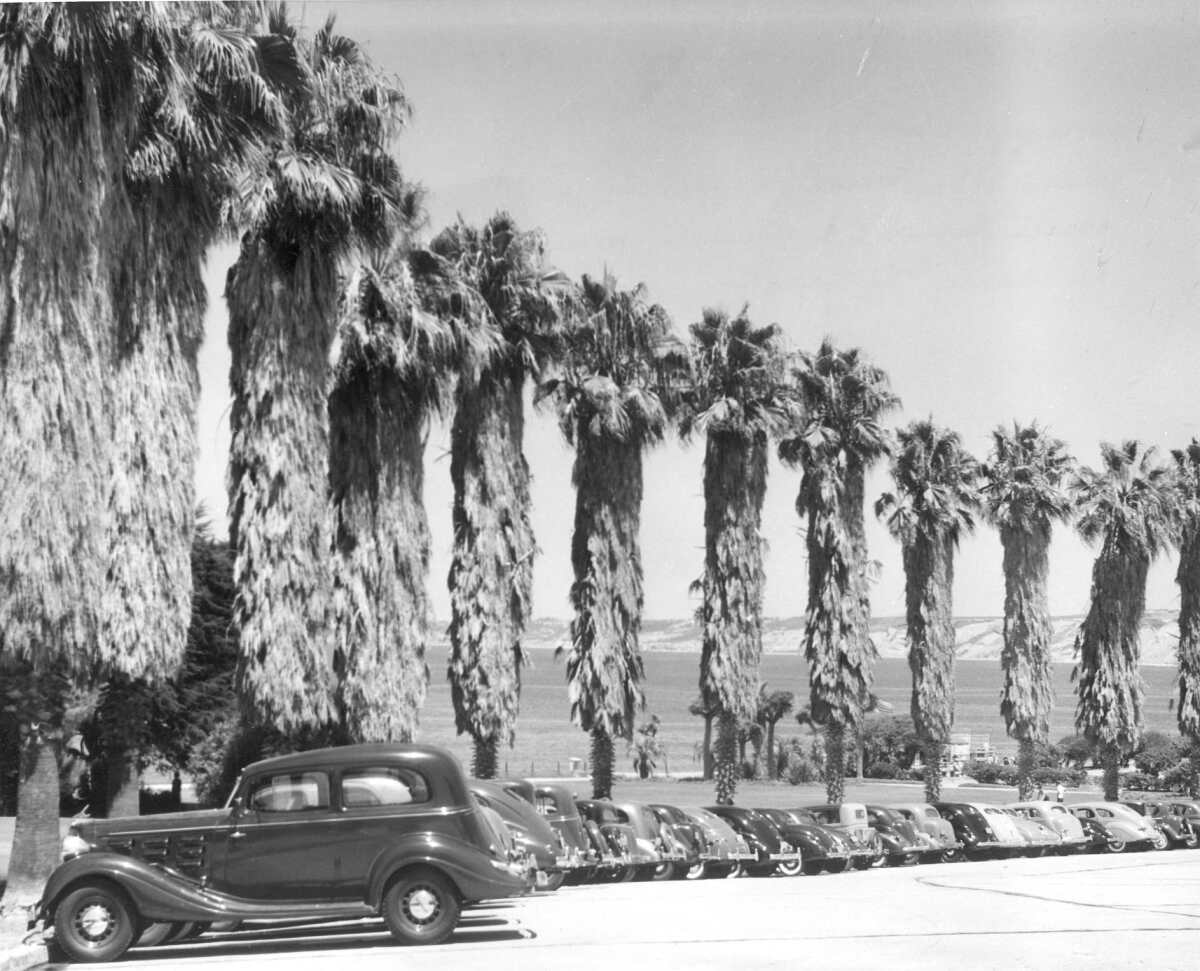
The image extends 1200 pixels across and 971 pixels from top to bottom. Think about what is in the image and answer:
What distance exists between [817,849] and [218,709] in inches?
673

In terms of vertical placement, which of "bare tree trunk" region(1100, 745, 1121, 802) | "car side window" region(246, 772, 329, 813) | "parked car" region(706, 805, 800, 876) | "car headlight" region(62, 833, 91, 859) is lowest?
"bare tree trunk" region(1100, 745, 1121, 802)

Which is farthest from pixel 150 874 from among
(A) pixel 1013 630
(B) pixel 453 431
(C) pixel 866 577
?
(A) pixel 1013 630

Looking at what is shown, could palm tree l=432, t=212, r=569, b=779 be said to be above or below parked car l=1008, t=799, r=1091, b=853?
above

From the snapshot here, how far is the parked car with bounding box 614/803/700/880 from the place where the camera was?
2347cm

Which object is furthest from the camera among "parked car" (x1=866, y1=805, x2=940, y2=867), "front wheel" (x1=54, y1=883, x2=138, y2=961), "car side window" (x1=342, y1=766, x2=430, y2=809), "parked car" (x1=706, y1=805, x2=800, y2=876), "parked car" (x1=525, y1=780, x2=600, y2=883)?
"parked car" (x1=866, y1=805, x2=940, y2=867)

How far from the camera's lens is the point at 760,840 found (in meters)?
25.7

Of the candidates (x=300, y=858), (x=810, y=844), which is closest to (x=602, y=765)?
(x=810, y=844)

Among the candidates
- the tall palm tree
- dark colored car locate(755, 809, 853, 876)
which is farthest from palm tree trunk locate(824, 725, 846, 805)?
the tall palm tree

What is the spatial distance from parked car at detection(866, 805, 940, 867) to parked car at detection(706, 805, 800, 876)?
2650 millimetres

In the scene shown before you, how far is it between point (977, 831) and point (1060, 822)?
11.8ft

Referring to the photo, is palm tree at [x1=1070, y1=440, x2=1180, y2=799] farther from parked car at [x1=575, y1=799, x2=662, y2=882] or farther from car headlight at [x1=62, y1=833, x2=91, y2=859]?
car headlight at [x1=62, y1=833, x2=91, y2=859]

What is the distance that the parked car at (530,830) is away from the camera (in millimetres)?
19562

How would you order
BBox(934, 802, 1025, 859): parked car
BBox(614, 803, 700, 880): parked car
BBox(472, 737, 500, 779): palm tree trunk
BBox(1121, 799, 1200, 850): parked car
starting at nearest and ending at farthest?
BBox(614, 803, 700, 880): parked car, BBox(934, 802, 1025, 859): parked car, BBox(472, 737, 500, 779): palm tree trunk, BBox(1121, 799, 1200, 850): parked car

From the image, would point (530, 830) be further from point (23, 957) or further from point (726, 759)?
point (726, 759)
